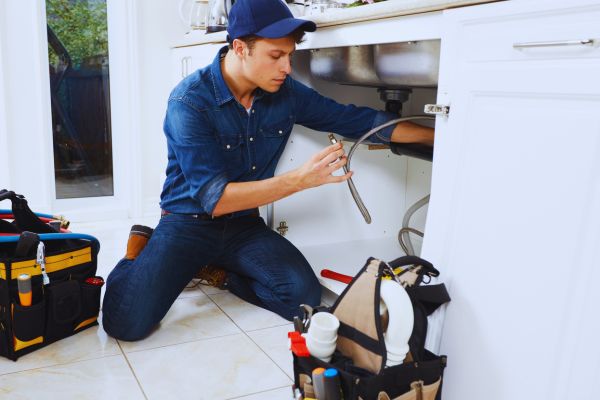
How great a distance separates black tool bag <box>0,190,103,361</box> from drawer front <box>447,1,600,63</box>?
1.09 metres

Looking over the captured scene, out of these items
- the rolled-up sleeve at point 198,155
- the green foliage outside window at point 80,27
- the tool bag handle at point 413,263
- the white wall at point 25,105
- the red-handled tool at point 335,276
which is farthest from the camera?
the green foliage outside window at point 80,27

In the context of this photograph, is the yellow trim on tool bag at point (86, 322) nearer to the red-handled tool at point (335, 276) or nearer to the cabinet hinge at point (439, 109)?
the red-handled tool at point (335, 276)

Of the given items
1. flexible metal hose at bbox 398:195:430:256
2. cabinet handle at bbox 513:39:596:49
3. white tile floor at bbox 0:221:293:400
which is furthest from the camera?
flexible metal hose at bbox 398:195:430:256

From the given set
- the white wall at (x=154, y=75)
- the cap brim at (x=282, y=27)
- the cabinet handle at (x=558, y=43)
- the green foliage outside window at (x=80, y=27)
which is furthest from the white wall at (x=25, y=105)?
the cabinet handle at (x=558, y=43)

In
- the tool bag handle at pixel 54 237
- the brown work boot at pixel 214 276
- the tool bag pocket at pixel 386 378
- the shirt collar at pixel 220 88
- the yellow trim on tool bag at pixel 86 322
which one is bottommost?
the yellow trim on tool bag at pixel 86 322

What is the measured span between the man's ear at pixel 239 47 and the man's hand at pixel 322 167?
15.0 inches

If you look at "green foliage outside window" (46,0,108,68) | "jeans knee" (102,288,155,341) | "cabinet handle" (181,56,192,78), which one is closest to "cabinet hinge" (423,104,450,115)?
"jeans knee" (102,288,155,341)

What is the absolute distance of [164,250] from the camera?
1681 mm

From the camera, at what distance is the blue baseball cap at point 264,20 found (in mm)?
1493

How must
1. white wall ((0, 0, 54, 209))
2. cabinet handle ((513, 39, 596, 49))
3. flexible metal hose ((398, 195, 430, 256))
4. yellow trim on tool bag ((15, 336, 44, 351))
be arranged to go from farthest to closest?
white wall ((0, 0, 54, 209)) < flexible metal hose ((398, 195, 430, 256)) < yellow trim on tool bag ((15, 336, 44, 351)) < cabinet handle ((513, 39, 596, 49))

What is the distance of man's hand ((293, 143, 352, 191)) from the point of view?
1411 millimetres

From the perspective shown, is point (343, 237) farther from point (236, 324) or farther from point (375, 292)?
point (375, 292)

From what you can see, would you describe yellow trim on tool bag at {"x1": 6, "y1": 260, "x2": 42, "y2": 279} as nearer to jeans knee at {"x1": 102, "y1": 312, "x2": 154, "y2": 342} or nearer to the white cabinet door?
jeans knee at {"x1": 102, "y1": 312, "x2": 154, "y2": 342}

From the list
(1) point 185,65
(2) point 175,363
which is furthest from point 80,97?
(2) point 175,363
